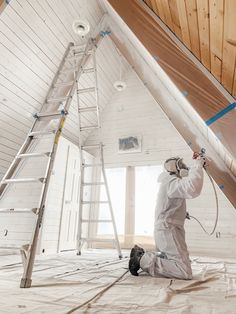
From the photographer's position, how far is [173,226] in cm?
202

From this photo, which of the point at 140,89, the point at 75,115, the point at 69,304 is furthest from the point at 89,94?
the point at 69,304

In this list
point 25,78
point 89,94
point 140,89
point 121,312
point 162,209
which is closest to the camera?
point 121,312

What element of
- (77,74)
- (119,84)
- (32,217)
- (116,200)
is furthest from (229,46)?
(116,200)

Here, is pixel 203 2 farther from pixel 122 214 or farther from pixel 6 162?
pixel 122 214

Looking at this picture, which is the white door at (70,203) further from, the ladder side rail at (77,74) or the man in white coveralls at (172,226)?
the man in white coveralls at (172,226)

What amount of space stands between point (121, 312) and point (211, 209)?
378cm

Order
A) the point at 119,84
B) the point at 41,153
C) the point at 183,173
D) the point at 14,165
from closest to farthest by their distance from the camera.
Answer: the point at 41,153 → the point at 14,165 → the point at 183,173 → the point at 119,84

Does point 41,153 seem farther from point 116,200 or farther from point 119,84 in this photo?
point 116,200

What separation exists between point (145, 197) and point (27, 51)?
10.9ft

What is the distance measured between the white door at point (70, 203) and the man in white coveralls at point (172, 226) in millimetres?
2265

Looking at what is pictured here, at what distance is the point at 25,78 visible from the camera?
3.27 meters

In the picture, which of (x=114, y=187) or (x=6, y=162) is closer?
(x=6, y=162)

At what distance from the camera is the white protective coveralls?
183 cm

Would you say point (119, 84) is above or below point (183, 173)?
above
